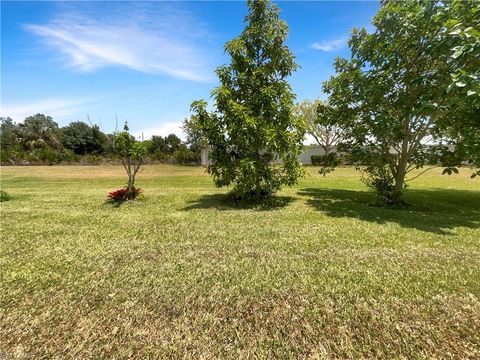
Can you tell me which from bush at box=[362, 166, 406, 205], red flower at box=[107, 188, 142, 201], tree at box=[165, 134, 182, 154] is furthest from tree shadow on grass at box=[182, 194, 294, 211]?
tree at box=[165, 134, 182, 154]

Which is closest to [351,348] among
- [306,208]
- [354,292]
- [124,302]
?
[354,292]

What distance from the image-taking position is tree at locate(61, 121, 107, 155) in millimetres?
52419

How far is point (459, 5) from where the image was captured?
7.03m

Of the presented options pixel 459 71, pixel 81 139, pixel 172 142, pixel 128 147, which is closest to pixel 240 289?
pixel 459 71

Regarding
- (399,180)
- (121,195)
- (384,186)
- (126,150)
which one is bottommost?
(121,195)

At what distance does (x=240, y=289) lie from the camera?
359cm

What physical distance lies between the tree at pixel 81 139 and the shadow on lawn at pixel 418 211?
174ft

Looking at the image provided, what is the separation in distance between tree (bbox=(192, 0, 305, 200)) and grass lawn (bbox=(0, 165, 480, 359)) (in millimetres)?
2875

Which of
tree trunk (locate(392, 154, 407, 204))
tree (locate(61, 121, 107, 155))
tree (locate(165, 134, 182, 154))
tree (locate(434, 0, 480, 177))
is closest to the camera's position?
tree (locate(434, 0, 480, 177))

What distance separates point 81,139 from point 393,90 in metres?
57.6

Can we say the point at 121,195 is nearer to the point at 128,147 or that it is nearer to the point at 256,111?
the point at 128,147

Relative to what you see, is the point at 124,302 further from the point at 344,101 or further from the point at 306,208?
the point at 344,101

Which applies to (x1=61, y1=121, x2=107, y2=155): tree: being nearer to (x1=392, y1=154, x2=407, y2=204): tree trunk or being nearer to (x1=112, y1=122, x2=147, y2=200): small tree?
(x1=112, y1=122, x2=147, y2=200): small tree

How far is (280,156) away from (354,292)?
632cm
